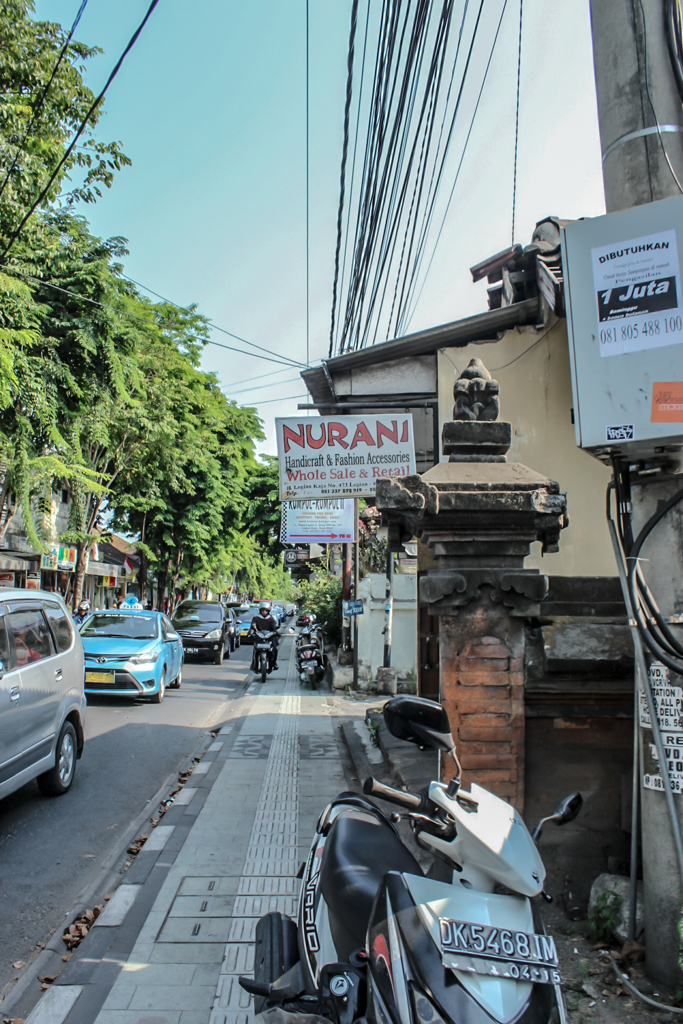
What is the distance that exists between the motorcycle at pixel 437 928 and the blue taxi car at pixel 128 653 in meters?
9.20

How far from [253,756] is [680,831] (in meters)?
6.02

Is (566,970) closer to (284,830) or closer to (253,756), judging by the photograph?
(284,830)

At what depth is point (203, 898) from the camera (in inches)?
170

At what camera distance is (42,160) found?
32.3ft

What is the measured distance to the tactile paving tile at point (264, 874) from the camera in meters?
3.26

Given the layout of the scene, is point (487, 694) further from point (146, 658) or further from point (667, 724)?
point (146, 658)

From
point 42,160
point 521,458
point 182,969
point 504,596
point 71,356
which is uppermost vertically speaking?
point 42,160

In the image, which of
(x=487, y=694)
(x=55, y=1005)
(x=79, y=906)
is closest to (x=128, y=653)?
(x=79, y=906)

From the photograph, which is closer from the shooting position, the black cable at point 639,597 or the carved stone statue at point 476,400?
the black cable at point 639,597

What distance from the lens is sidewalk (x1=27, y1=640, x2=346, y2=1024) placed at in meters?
3.20

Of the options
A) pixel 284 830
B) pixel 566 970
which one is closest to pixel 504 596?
pixel 566 970

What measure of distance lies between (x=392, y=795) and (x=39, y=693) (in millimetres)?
4404

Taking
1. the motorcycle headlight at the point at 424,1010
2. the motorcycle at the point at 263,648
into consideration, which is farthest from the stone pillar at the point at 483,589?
the motorcycle at the point at 263,648

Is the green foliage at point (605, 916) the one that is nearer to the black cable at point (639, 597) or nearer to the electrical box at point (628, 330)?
the black cable at point (639, 597)
